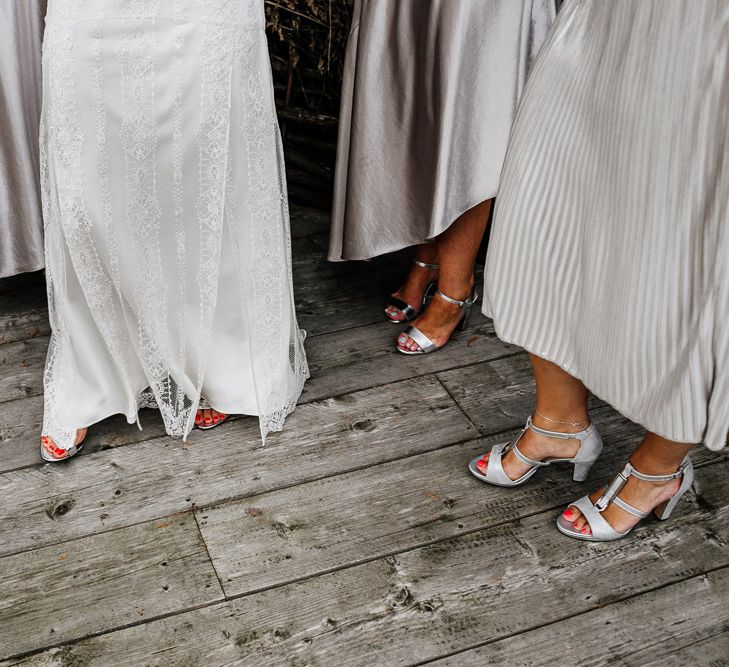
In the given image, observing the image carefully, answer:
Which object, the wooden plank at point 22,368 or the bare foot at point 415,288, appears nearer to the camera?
the wooden plank at point 22,368

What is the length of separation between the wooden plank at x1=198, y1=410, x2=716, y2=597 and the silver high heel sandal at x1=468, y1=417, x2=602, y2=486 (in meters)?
0.02

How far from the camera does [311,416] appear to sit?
78.5 inches

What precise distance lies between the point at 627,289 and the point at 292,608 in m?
0.76

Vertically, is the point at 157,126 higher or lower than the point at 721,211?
lower

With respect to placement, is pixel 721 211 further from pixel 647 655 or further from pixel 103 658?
pixel 103 658

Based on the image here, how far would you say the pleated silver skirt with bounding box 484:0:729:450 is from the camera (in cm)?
124

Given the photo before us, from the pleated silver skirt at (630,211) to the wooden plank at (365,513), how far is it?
347 mm

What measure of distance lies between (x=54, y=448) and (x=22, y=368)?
43 cm

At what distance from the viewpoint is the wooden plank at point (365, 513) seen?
1.59m

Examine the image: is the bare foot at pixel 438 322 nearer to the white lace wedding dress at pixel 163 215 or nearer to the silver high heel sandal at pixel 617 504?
the white lace wedding dress at pixel 163 215

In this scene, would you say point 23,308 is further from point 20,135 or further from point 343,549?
point 343,549

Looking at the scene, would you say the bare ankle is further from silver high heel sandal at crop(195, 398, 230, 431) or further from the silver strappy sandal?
the silver strappy sandal

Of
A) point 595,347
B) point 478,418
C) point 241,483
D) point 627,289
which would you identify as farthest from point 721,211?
point 241,483

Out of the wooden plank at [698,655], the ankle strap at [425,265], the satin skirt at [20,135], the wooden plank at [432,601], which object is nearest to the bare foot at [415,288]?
the ankle strap at [425,265]
